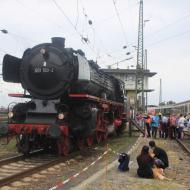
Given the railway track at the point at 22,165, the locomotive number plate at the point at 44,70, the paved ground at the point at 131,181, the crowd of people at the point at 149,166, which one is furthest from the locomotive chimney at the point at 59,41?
the crowd of people at the point at 149,166

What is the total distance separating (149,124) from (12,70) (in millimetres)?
14853

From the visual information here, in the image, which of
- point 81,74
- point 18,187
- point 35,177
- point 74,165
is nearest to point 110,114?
point 81,74

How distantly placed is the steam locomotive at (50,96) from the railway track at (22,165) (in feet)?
1.59

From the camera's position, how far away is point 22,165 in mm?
13586

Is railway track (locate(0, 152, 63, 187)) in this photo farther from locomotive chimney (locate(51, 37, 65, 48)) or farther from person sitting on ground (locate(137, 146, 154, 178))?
locomotive chimney (locate(51, 37, 65, 48))

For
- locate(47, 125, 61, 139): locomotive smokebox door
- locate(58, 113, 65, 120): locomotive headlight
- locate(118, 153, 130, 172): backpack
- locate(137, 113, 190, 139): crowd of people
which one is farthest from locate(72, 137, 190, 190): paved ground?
locate(137, 113, 190, 139): crowd of people

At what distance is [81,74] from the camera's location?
15.5 m

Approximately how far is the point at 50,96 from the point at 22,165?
2.74 m

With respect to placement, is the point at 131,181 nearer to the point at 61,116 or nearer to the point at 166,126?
the point at 61,116

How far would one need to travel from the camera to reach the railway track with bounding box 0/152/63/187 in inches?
432

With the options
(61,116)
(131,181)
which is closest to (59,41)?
(61,116)

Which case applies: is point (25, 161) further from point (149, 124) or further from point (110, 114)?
point (149, 124)

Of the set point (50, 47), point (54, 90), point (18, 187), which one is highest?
point (50, 47)

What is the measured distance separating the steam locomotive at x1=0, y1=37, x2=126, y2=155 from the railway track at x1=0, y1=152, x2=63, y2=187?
1.59 ft
